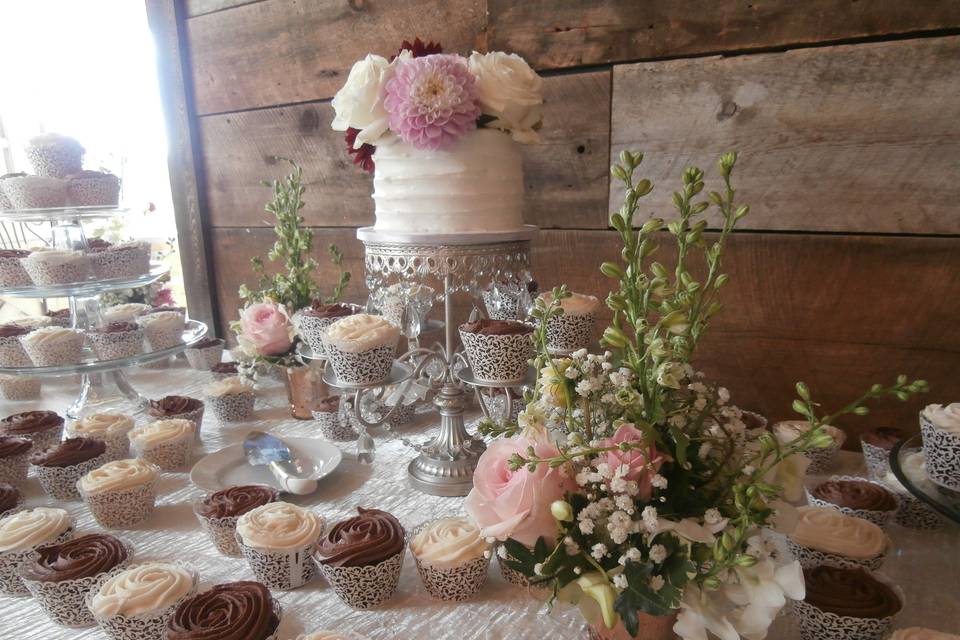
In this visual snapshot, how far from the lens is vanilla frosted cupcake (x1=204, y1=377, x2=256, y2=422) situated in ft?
4.20

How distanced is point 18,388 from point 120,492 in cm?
89

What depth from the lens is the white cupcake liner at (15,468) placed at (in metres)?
0.97

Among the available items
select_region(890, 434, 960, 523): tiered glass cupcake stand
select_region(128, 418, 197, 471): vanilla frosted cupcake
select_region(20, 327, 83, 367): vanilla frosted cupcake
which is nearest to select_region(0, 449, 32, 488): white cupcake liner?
select_region(128, 418, 197, 471): vanilla frosted cupcake

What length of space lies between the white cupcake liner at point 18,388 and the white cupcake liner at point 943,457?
1.86m

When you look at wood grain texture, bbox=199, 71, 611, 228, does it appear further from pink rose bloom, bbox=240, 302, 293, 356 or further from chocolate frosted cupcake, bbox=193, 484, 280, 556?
chocolate frosted cupcake, bbox=193, 484, 280, 556

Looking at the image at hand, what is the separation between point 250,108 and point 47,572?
1.34 metres

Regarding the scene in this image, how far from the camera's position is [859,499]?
795 mm

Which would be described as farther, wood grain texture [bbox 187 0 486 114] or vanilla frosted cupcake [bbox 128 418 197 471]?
wood grain texture [bbox 187 0 486 114]


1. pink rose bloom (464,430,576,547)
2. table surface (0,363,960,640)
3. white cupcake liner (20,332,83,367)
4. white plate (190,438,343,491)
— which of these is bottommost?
table surface (0,363,960,640)

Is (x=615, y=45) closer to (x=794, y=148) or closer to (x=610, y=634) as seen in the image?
(x=794, y=148)

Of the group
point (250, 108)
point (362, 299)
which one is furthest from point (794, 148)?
point (250, 108)

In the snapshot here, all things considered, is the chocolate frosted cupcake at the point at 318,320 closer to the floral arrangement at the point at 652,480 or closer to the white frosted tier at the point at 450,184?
the white frosted tier at the point at 450,184

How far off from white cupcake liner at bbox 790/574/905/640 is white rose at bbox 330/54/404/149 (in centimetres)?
77

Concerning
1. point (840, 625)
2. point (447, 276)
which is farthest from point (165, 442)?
point (840, 625)
